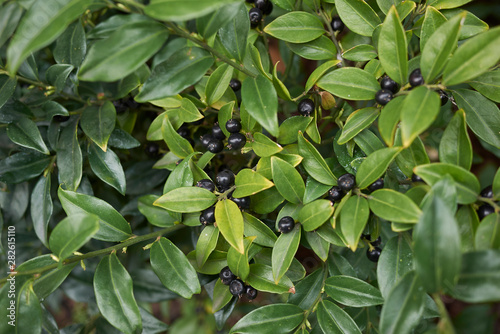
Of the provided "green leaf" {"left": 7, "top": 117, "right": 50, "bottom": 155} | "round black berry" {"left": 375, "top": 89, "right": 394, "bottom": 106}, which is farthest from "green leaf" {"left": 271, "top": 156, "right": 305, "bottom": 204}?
"green leaf" {"left": 7, "top": 117, "right": 50, "bottom": 155}

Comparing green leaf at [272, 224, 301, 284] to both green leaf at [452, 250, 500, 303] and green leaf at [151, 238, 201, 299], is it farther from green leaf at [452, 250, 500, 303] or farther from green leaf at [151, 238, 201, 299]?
green leaf at [452, 250, 500, 303]

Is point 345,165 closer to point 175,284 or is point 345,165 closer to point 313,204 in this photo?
point 313,204

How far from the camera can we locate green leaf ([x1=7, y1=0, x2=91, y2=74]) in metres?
0.52

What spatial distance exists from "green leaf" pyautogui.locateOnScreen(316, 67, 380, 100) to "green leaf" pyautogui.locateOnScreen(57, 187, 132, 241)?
531 millimetres

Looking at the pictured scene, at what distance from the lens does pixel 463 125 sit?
0.67 metres

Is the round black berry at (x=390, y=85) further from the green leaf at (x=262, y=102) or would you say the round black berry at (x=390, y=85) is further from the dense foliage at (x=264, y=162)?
the green leaf at (x=262, y=102)

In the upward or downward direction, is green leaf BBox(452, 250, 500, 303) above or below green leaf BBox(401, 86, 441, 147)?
below

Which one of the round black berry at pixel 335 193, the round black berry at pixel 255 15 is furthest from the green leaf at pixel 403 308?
the round black berry at pixel 255 15

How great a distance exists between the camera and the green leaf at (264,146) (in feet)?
2.56

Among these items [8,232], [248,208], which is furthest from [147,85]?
[8,232]

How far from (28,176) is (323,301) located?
78 cm

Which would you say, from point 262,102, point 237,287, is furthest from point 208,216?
point 262,102

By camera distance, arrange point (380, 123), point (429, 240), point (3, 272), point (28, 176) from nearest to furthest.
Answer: point (429, 240) < point (380, 123) < point (28, 176) < point (3, 272)

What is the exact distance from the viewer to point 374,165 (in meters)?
0.68
